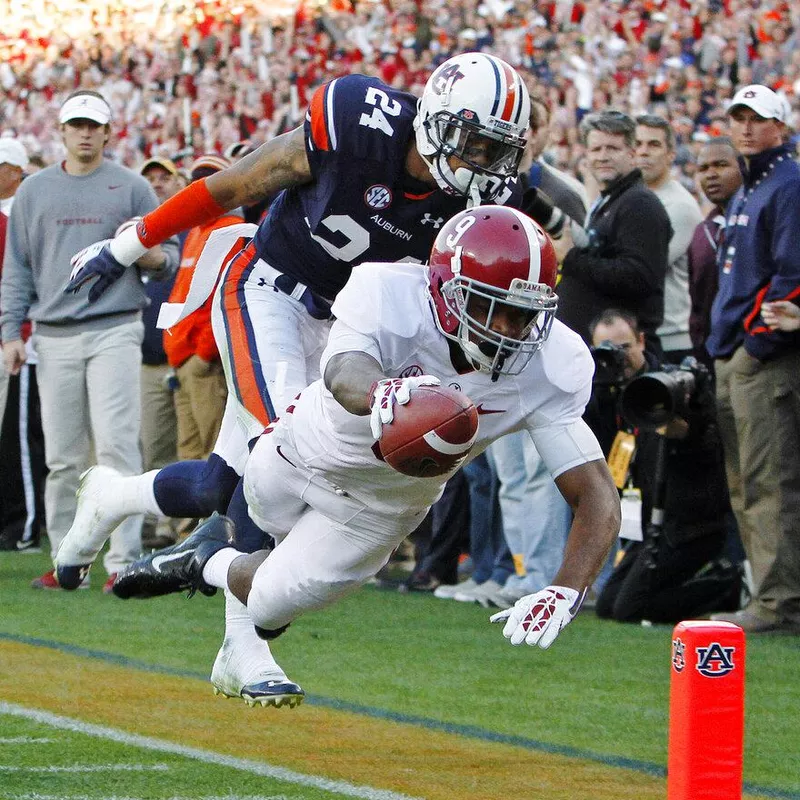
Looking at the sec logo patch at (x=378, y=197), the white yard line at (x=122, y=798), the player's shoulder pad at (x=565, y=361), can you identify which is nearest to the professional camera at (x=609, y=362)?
the sec logo patch at (x=378, y=197)

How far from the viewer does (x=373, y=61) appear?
18109 millimetres

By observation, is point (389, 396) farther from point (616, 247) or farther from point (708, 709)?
point (616, 247)

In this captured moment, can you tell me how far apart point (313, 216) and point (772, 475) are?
9.21ft

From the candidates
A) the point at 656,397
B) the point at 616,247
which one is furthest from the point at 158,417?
the point at 656,397

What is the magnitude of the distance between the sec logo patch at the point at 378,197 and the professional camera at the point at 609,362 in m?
2.42

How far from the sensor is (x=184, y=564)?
4910 mm

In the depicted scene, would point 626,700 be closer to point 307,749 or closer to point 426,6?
point 307,749

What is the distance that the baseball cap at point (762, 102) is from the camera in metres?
6.66

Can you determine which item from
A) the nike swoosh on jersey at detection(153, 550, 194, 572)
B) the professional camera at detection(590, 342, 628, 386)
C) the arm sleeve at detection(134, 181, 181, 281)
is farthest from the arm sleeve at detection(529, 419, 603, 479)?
the arm sleeve at detection(134, 181, 181, 281)

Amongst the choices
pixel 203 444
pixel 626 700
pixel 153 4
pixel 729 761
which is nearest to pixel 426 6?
pixel 153 4

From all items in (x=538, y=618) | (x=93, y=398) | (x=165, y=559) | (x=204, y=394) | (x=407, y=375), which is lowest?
(x=204, y=394)

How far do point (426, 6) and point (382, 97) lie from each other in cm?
1406

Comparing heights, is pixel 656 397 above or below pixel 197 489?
below

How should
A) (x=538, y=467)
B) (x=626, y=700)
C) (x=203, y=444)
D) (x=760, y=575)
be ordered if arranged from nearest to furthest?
(x=626, y=700) < (x=760, y=575) < (x=538, y=467) < (x=203, y=444)
